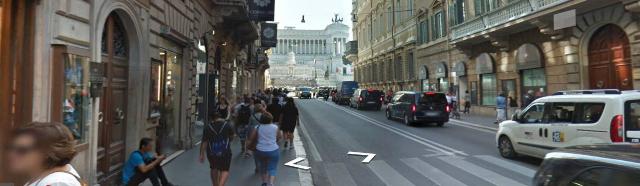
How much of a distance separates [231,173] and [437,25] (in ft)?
90.4

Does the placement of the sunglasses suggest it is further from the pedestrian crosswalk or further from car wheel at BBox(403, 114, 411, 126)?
car wheel at BBox(403, 114, 411, 126)

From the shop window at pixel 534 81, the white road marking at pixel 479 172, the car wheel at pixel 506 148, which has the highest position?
the shop window at pixel 534 81

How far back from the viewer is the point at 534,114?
10016mm

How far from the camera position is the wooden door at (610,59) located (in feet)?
53.2

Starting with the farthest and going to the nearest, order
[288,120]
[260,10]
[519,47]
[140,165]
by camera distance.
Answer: [519,47] < [260,10] < [288,120] < [140,165]

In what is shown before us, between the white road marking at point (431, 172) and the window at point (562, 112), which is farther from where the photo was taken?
the window at point (562, 112)

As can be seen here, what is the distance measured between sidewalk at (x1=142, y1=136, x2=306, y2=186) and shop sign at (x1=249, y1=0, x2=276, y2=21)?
9.01 metres

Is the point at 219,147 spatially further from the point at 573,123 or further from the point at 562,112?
the point at 562,112

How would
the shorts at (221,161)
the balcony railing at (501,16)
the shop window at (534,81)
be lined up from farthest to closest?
the shop window at (534,81) < the balcony railing at (501,16) < the shorts at (221,161)

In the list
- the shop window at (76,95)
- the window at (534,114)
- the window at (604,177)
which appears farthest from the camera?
the window at (534,114)

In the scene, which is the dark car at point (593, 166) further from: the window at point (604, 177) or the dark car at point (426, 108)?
the dark car at point (426, 108)

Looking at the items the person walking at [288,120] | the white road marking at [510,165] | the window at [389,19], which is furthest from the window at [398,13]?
the white road marking at [510,165]

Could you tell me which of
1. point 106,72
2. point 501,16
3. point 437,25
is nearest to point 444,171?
point 106,72

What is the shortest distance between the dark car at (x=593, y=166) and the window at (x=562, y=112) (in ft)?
20.8
